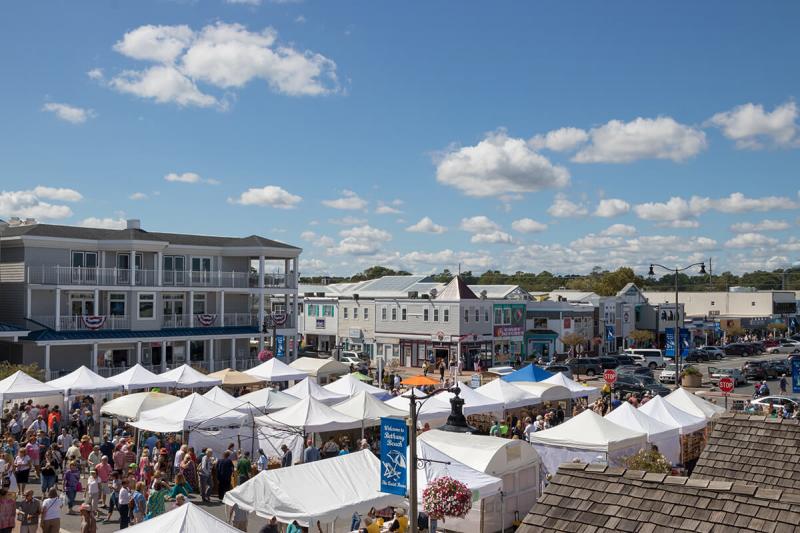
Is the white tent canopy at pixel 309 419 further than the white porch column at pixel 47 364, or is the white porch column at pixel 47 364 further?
the white porch column at pixel 47 364

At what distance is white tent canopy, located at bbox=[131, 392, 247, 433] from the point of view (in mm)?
21453

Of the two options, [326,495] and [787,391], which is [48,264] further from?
[787,391]

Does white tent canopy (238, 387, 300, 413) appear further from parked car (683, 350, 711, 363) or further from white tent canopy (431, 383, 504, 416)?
parked car (683, 350, 711, 363)

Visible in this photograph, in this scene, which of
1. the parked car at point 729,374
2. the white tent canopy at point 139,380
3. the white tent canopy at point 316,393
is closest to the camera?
the white tent canopy at point 316,393

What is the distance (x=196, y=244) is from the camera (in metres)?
48.8

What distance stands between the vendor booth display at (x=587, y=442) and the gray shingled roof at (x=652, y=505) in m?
10.9

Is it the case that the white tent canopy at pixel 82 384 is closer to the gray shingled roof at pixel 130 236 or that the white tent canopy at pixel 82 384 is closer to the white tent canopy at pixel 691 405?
the gray shingled roof at pixel 130 236

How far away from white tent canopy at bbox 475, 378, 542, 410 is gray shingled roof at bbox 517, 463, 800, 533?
18.5 metres

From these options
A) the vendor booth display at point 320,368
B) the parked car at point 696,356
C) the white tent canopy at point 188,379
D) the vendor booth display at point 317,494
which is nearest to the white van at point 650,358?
the parked car at point 696,356

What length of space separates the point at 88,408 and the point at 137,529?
18.0 metres

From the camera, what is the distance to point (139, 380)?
29.5m

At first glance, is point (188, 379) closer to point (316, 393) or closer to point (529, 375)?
point (316, 393)

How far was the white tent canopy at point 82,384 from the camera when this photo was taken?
27.5m

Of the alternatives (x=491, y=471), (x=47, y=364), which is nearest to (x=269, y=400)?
(x=491, y=471)
